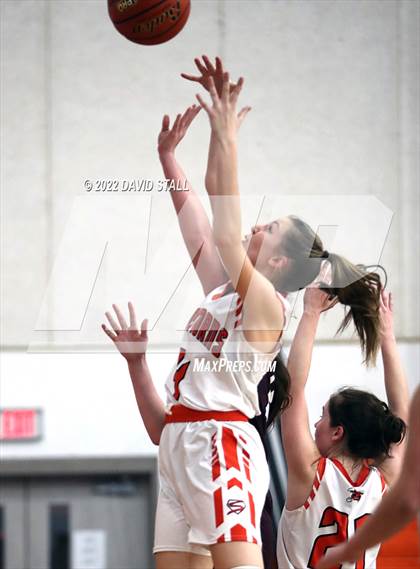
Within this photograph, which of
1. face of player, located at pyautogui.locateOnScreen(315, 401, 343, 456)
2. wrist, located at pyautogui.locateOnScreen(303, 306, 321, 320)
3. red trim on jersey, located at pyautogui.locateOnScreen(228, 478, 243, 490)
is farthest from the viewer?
wrist, located at pyautogui.locateOnScreen(303, 306, 321, 320)

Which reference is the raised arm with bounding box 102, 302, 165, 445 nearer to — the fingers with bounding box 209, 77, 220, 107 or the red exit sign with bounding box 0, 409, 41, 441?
the fingers with bounding box 209, 77, 220, 107

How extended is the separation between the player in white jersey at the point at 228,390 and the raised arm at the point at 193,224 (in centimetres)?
29

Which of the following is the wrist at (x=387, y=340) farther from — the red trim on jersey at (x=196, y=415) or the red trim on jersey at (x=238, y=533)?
the red trim on jersey at (x=238, y=533)

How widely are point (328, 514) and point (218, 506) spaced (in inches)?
14.4

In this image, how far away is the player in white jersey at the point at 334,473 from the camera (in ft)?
9.73

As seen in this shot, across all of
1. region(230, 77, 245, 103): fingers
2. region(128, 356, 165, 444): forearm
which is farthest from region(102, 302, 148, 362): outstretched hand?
region(230, 77, 245, 103): fingers

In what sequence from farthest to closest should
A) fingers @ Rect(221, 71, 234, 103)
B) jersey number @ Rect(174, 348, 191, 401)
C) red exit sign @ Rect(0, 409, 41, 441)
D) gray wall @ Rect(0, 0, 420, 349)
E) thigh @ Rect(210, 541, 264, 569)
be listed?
1. red exit sign @ Rect(0, 409, 41, 441)
2. gray wall @ Rect(0, 0, 420, 349)
3. fingers @ Rect(221, 71, 234, 103)
4. jersey number @ Rect(174, 348, 191, 401)
5. thigh @ Rect(210, 541, 264, 569)

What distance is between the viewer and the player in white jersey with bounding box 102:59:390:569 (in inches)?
109

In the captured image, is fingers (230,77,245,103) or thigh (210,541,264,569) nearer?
thigh (210,541,264,569)

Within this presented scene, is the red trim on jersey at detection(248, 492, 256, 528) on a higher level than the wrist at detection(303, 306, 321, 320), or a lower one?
lower

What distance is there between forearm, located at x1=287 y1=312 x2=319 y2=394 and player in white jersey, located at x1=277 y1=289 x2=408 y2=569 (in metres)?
0.15

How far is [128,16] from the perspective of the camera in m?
3.70

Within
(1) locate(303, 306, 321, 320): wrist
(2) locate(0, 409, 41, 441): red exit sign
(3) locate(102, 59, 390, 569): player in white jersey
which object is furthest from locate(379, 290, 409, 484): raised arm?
(2) locate(0, 409, 41, 441): red exit sign

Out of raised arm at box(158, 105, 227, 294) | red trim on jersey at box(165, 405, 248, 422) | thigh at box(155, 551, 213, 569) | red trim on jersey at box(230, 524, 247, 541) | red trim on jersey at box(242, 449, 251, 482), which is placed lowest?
thigh at box(155, 551, 213, 569)
